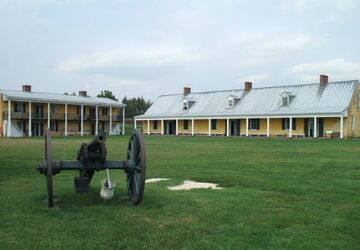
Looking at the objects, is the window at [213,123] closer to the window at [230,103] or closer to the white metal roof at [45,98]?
the window at [230,103]

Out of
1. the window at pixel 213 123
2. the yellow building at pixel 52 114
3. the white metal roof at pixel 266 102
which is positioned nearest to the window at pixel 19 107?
the yellow building at pixel 52 114

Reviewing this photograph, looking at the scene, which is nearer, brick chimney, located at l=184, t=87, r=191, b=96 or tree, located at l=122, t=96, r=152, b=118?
brick chimney, located at l=184, t=87, r=191, b=96

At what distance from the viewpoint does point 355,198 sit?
8641mm

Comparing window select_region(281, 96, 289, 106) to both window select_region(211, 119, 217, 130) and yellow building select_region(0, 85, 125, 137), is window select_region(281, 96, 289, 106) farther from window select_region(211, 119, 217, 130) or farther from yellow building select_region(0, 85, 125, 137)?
yellow building select_region(0, 85, 125, 137)

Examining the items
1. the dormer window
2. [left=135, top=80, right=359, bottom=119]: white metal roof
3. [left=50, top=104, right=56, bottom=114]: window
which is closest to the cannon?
[left=135, top=80, right=359, bottom=119]: white metal roof

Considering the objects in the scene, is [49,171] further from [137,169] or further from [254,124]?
[254,124]

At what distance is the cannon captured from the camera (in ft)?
24.1

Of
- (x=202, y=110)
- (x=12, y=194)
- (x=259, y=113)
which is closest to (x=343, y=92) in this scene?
(x=259, y=113)

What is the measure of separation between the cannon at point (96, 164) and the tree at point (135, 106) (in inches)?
3428

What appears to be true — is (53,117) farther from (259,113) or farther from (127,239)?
(127,239)

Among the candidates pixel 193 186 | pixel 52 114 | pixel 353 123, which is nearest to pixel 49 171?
pixel 193 186

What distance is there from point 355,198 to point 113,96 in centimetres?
8627

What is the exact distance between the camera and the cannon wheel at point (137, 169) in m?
7.40

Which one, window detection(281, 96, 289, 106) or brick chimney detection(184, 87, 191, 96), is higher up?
brick chimney detection(184, 87, 191, 96)
